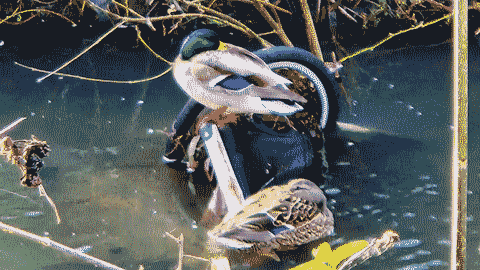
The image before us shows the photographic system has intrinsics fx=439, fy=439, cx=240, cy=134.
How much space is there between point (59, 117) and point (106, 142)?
127 mm

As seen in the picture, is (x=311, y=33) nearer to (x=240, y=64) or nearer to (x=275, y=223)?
(x=240, y=64)

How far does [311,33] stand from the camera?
1.03m

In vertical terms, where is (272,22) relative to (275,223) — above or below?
above

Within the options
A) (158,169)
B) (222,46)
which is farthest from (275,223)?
(222,46)

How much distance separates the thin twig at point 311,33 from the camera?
1023 millimetres

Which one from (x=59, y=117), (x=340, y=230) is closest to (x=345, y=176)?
(x=340, y=230)

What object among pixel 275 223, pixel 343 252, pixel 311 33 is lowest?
pixel 275 223

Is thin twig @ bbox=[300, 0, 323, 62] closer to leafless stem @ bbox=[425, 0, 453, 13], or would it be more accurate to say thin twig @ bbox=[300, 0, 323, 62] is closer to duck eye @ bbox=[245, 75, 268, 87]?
duck eye @ bbox=[245, 75, 268, 87]

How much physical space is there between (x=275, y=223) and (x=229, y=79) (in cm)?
33

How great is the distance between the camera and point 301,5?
3.34 ft

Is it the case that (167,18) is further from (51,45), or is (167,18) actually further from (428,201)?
(428,201)

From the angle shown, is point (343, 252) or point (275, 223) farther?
point (275, 223)

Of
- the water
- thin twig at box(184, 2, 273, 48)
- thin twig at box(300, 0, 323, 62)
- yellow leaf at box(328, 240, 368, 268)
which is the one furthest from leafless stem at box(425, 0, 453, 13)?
yellow leaf at box(328, 240, 368, 268)

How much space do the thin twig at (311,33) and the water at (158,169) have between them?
9 centimetres
